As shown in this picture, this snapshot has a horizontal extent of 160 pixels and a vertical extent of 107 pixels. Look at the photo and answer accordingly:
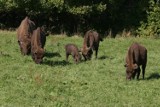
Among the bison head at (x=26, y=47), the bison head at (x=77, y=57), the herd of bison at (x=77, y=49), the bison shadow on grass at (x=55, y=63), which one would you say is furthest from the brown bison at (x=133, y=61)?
the bison head at (x=26, y=47)

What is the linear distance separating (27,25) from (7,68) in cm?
513

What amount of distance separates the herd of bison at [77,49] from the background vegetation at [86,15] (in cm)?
1226

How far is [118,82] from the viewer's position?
1711cm

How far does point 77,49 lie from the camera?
2228 centimetres

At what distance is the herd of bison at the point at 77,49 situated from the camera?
1770cm

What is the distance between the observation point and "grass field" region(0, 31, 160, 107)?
1408 centimetres

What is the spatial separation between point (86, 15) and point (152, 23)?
20.6 feet

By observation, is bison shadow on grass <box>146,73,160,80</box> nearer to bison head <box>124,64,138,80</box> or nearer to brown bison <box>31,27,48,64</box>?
bison head <box>124,64,138,80</box>

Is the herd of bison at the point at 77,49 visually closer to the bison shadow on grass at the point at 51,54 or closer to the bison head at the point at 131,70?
the bison head at the point at 131,70

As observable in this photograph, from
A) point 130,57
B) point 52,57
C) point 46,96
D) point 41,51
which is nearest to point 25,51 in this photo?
point 52,57

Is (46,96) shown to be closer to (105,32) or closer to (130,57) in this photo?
(130,57)

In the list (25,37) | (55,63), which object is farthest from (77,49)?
(25,37)

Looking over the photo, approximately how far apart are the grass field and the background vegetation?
40.8ft

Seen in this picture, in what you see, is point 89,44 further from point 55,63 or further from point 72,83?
point 72,83
